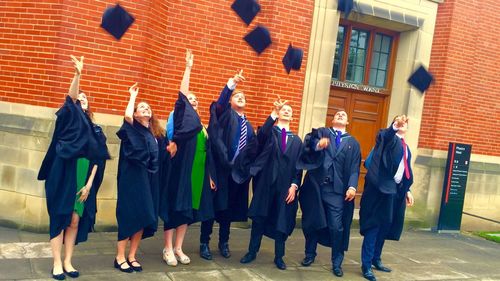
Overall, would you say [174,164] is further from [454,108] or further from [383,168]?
[454,108]

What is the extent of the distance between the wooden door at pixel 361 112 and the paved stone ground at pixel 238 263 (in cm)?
216

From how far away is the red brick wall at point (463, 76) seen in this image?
9289 millimetres

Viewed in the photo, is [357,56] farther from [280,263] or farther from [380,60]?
[280,263]

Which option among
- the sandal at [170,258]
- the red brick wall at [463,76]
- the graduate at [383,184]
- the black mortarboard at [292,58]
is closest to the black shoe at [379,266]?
the graduate at [383,184]

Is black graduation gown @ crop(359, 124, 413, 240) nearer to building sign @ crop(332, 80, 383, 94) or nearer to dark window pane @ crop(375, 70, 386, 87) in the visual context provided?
building sign @ crop(332, 80, 383, 94)

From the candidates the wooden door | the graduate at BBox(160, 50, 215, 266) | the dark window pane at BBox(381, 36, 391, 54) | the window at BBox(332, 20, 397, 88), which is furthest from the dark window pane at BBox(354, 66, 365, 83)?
the graduate at BBox(160, 50, 215, 266)

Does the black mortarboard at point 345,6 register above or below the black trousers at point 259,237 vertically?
above

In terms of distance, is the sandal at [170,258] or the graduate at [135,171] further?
the sandal at [170,258]

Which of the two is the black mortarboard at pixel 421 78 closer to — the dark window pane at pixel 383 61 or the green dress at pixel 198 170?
the dark window pane at pixel 383 61

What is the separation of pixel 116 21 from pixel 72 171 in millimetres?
2595

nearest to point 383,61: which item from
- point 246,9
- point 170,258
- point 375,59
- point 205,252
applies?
point 375,59

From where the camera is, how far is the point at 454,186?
363 inches

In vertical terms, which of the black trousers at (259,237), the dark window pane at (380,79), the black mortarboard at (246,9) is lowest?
the black trousers at (259,237)

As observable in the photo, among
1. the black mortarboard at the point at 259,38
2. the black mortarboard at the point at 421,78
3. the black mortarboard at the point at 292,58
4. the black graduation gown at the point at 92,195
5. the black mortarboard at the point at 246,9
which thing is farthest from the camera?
the black mortarboard at the point at 421,78
